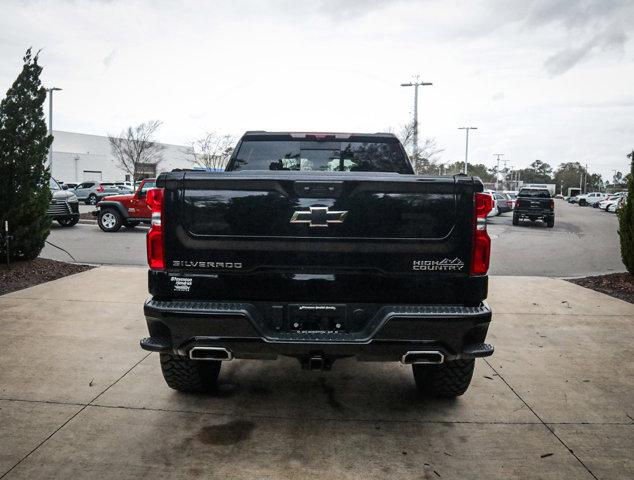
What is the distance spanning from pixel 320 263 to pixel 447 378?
1.56 metres

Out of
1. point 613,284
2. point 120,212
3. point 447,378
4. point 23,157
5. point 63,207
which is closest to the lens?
point 447,378

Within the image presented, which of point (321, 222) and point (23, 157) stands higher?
point (23, 157)

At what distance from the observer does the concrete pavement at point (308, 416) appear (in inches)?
132

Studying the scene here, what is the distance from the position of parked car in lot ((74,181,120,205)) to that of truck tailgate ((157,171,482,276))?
36.0 m

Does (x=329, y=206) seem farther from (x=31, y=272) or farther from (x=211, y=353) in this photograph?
(x=31, y=272)

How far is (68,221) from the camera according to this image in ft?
66.7

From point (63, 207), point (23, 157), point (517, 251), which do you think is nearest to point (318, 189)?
point (23, 157)

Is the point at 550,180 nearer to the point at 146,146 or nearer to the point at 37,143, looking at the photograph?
the point at 146,146

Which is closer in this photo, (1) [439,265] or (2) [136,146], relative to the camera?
(1) [439,265]

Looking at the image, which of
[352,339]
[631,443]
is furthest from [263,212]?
[631,443]

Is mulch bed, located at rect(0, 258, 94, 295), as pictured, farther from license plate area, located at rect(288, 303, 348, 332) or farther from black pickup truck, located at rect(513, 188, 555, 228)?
black pickup truck, located at rect(513, 188, 555, 228)

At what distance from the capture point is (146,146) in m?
54.9

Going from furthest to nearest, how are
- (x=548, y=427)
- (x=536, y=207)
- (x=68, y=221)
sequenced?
(x=536, y=207)
(x=68, y=221)
(x=548, y=427)

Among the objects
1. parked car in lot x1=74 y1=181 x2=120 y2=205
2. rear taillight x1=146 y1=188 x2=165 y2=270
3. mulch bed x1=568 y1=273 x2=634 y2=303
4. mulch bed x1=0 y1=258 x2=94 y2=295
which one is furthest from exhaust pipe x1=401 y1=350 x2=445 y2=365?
parked car in lot x1=74 y1=181 x2=120 y2=205
